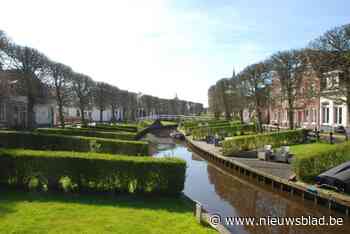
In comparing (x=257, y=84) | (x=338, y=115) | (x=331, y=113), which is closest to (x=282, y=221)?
(x=338, y=115)

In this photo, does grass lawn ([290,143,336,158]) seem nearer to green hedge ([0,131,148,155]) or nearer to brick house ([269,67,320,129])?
brick house ([269,67,320,129])

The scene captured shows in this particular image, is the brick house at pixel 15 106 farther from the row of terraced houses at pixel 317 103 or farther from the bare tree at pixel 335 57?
the row of terraced houses at pixel 317 103

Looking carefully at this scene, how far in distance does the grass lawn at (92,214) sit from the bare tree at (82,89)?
3984 centimetres

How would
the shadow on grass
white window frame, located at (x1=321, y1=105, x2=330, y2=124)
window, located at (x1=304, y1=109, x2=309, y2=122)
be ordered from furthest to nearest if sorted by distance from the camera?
window, located at (x1=304, y1=109, x2=309, y2=122) → white window frame, located at (x1=321, y1=105, x2=330, y2=124) → the shadow on grass

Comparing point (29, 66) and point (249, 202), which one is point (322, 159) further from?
point (29, 66)

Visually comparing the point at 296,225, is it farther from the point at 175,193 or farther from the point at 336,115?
the point at 336,115

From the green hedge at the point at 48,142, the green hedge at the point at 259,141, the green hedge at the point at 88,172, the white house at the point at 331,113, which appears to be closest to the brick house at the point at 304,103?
the white house at the point at 331,113

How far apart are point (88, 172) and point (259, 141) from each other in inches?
768

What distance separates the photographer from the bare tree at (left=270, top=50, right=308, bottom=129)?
109 ft

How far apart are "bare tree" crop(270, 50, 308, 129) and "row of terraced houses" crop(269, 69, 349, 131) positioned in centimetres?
69

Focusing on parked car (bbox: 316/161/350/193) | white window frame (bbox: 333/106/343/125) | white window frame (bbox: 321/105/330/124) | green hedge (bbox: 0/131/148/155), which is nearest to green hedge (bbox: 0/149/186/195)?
parked car (bbox: 316/161/350/193)

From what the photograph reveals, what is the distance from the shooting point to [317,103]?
3772 cm

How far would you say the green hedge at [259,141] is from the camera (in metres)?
25.1

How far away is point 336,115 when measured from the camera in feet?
115
